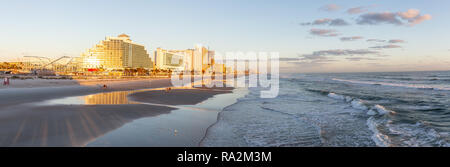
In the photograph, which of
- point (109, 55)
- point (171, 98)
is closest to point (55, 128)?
point (171, 98)

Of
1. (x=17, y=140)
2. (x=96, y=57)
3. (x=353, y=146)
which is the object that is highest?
(x=96, y=57)

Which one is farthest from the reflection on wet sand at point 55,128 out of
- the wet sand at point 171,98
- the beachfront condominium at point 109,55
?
the beachfront condominium at point 109,55

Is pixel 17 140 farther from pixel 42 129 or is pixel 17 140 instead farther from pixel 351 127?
pixel 351 127

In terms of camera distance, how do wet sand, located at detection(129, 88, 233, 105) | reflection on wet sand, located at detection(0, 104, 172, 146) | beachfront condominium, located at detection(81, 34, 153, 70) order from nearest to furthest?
reflection on wet sand, located at detection(0, 104, 172, 146) → wet sand, located at detection(129, 88, 233, 105) → beachfront condominium, located at detection(81, 34, 153, 70)

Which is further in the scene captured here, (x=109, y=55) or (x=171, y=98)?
(x=109, y=55)

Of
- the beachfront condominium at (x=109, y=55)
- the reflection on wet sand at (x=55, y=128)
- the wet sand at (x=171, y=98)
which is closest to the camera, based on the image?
the reflection on wet sand at (x=55, y=128)

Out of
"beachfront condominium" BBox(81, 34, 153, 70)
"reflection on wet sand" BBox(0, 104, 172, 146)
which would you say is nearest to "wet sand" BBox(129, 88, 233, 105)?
"reflection on wet sand" BBox(0, 104, 172, 146)

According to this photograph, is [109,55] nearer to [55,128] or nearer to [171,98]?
[171,98]

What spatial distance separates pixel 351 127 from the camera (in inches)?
370

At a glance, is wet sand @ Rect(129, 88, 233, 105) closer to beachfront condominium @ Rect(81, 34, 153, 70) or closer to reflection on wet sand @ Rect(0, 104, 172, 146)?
reflection on wet sand @ Rect(0, 104, 172, 146)

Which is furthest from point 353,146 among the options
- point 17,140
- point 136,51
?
point 136,51

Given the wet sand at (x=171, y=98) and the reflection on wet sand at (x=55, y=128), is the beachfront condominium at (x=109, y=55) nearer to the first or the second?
the wet sand at (x=171, y=98)
